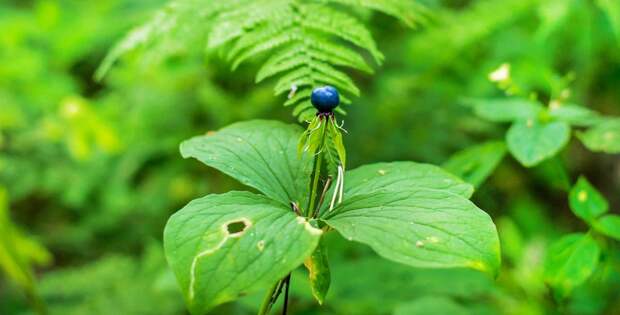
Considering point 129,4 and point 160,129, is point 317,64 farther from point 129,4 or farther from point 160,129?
point 129,4

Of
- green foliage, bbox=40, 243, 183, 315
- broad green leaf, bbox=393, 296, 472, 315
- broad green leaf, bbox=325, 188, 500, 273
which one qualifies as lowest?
green foliage, bbox=40, 243, 183, 315

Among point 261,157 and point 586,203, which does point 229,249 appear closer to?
point 261,157

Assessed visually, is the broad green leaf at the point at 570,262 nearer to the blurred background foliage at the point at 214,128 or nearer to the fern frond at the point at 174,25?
the blurred background foliage at the point at 214,128

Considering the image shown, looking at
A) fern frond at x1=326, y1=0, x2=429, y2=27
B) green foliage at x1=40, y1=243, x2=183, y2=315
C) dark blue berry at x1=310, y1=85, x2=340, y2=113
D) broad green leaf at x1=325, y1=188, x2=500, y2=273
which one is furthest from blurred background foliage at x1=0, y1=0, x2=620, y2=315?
dark blue berry at x1=310, y1=85, x2=340, y2=113

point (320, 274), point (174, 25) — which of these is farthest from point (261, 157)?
point (174, 25)

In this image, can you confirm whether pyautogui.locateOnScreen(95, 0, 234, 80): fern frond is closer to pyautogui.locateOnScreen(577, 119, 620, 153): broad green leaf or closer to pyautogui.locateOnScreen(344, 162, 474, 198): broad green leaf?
pyautogui.locateOnScreen(344, 162, 474, 198): broad green leaf

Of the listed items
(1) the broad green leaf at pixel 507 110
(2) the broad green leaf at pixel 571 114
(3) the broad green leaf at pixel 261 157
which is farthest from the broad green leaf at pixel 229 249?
(2) the broad green leaf at pixel 571 114

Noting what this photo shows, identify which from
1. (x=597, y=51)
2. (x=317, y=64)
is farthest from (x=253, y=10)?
(x=597, y=51)
